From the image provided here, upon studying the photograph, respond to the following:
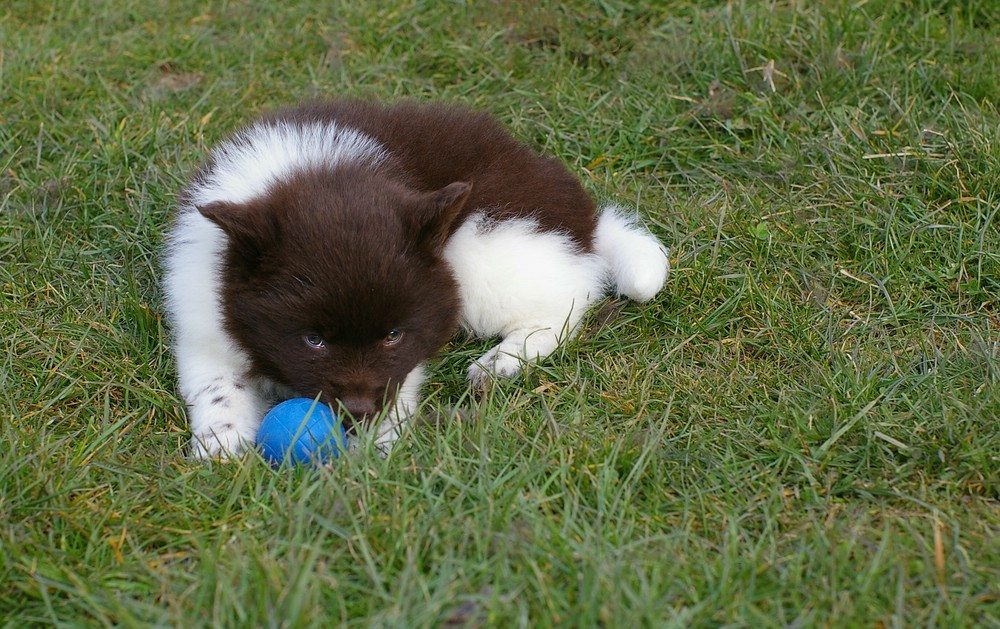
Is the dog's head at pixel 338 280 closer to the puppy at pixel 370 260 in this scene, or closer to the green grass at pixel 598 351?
the puppy at pixel 370 260

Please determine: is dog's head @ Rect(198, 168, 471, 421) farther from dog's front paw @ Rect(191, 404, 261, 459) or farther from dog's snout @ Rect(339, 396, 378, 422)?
dog's front paw @ Rect(191, 404, 261, 459)

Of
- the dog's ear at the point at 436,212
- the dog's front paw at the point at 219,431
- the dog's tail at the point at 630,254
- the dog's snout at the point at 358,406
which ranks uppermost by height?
the dog's ear at the point at 436,212

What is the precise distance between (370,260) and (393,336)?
0.36 m

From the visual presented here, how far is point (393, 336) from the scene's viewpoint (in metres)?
3.90

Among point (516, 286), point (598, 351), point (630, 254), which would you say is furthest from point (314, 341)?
point (630, 254)

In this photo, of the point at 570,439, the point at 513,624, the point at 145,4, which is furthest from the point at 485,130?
the point at 145,4

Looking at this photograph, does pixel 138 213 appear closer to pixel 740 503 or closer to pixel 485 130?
pixel 485 130

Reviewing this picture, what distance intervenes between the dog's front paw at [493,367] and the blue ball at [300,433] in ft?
2.21

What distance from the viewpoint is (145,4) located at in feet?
23.1

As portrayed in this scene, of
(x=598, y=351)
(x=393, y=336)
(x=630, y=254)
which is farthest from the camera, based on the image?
(x=630, y=254)

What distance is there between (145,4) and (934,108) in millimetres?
5144

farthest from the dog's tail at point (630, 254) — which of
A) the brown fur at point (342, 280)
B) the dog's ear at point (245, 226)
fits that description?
the dog's ear at point (245, 226)

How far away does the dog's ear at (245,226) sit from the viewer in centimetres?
364

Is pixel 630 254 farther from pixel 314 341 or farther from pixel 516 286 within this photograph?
pixel 314 341
